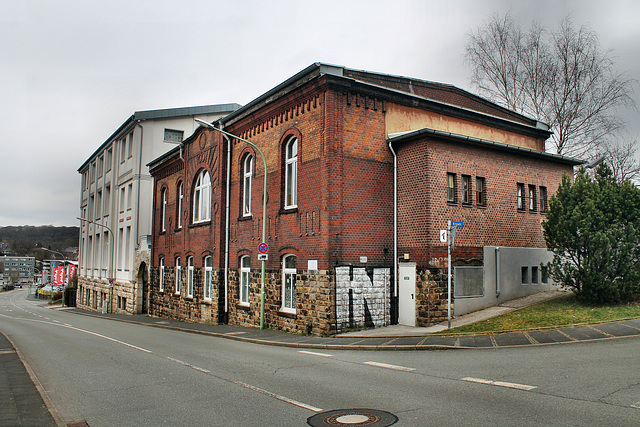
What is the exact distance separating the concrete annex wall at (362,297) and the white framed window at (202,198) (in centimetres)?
1105

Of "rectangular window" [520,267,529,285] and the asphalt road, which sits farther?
"rectangular window" [520,267,529,285]

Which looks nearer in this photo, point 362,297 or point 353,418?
point 353,418

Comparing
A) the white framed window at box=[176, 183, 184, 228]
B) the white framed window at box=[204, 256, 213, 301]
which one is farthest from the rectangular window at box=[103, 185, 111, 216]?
the white framed window at box=[204, 256, 213, 301]

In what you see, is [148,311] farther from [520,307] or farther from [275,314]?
[520,307]

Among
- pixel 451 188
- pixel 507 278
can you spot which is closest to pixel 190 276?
pixel 451 188

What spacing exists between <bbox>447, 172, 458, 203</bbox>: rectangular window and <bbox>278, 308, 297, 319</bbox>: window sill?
6560 mm

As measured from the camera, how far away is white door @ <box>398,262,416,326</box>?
16.4 metres

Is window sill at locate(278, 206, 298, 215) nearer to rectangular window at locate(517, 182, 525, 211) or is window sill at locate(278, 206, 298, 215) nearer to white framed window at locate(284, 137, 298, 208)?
white framed window at locate(284, 137, 298, 208)

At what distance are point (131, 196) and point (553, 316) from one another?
3239cm

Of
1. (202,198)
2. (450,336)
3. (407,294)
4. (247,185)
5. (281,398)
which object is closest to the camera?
(281,398)

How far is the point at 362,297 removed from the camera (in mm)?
16453

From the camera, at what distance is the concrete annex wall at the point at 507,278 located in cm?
1670

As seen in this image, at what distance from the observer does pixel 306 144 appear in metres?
17.6

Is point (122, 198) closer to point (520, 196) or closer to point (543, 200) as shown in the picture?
point (520, 196)
